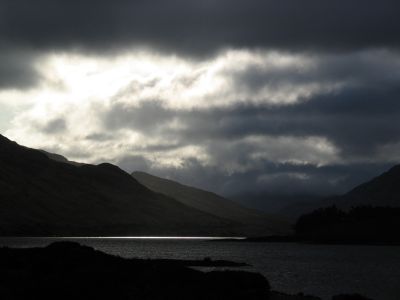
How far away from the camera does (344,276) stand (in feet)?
483

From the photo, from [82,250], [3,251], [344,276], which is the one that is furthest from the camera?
[344,276]

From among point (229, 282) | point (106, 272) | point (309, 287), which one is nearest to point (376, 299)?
point (309, 287)

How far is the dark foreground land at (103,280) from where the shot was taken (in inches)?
2565

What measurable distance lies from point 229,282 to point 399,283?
59.2 metres

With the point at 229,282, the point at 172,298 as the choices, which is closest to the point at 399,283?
the point at 229,282

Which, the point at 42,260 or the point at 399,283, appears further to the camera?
the point at 399,283

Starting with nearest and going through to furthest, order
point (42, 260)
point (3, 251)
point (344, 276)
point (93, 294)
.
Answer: point (93, 294)
point (42, 260)
point (3, 251)
point (344, 276)

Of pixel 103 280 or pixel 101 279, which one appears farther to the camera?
pixel 101 279

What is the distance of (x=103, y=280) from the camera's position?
7481 centimetres

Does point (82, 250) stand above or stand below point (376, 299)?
above

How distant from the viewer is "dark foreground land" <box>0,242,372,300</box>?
65.2 meters

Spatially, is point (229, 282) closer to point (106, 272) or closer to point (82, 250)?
point (106, 272)

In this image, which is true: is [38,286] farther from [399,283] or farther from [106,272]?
[399,283]

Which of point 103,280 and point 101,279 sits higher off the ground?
point 101,279
